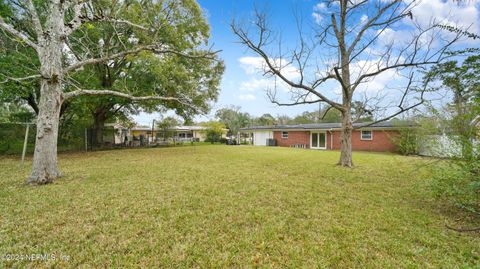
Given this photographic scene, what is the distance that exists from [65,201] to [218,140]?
22.9 metres

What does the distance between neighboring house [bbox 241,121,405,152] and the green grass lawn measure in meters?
10.4

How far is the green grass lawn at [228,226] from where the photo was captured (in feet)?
7.23

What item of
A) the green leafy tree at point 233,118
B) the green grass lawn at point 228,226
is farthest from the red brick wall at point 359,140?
the green leafy tree at point 233,118

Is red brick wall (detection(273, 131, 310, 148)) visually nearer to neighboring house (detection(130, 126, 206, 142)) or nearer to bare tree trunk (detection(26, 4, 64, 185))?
neighboring house (detection(130, 126, 206, 142))

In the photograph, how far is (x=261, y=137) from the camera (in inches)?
925

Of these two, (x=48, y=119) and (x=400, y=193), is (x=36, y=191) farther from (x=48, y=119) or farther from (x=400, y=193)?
(x=400, y=193)

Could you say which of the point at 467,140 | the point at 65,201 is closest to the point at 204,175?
the point at 65,201

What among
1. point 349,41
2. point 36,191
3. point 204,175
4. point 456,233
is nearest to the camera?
point 456,233

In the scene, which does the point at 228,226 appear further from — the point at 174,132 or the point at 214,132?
the point at 214,132

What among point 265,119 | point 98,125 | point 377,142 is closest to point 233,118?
point 265,119

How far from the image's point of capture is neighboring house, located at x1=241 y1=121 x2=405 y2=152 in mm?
15155

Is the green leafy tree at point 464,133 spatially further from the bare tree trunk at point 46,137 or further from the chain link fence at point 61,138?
the chain link fence at point 61,138

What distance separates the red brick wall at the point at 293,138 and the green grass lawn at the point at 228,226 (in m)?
14.8

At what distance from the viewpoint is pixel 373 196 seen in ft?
14.7
